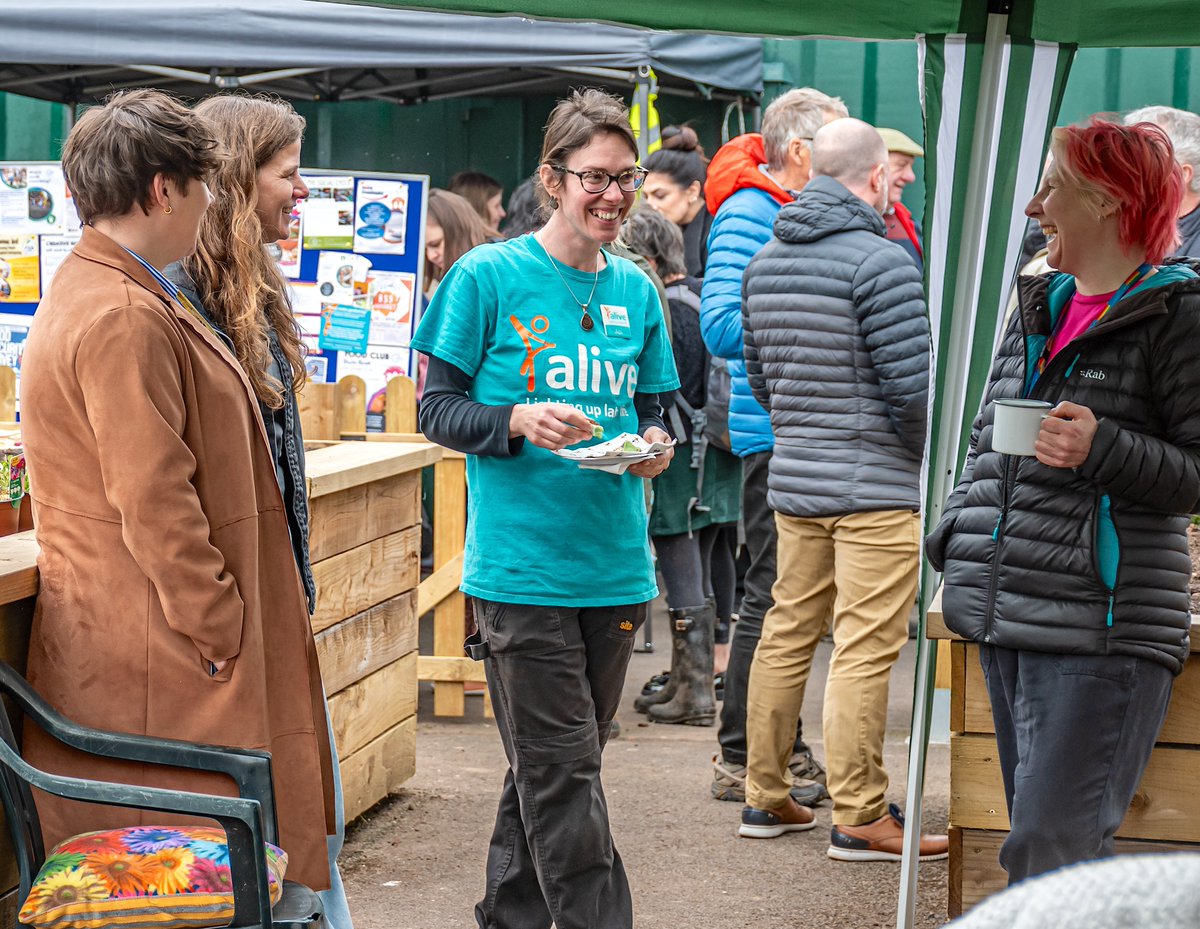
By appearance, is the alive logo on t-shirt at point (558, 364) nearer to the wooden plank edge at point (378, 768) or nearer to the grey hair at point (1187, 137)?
the wooden plank edge at point (378, 768)

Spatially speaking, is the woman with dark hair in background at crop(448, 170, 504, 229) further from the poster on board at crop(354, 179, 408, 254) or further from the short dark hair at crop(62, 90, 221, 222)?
the short dark hair at crop(62, 90, 221, 222)

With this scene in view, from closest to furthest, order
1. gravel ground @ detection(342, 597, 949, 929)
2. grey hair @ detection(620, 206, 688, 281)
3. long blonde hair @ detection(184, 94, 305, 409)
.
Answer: long blonde hair @ detection(184, 94, 305, 409) → gravel ground @ detection(342, 597, 949, 929) → grey hair @ detection(620, 206, 688, 281)

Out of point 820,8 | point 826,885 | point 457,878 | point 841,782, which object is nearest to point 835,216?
point 820,8

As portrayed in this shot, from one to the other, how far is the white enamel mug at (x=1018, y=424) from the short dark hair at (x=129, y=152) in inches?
58.5

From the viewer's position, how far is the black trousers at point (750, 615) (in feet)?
16.3

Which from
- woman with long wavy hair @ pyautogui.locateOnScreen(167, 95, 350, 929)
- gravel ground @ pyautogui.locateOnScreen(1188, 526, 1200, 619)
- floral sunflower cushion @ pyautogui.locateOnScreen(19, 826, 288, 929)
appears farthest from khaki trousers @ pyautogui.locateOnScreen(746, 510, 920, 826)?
floral sunflower cushion @ pyautogui.locateOnScreen(19, 826, 288, 929)

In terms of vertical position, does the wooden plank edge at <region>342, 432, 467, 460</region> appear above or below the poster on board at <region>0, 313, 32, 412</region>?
below

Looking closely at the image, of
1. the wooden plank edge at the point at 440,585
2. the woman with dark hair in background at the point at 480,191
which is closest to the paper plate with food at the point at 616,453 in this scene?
the wooden plank edge at the point at 440,585

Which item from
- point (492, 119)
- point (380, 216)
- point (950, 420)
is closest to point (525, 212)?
point (380, 216)

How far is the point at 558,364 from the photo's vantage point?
3.17 meters

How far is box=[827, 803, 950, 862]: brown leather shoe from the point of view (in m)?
4.45

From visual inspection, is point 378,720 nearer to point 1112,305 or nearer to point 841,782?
point 841,782

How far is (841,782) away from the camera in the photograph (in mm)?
4438

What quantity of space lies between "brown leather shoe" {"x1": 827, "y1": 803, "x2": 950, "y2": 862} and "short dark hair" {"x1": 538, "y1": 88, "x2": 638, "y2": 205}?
2.27 metres
